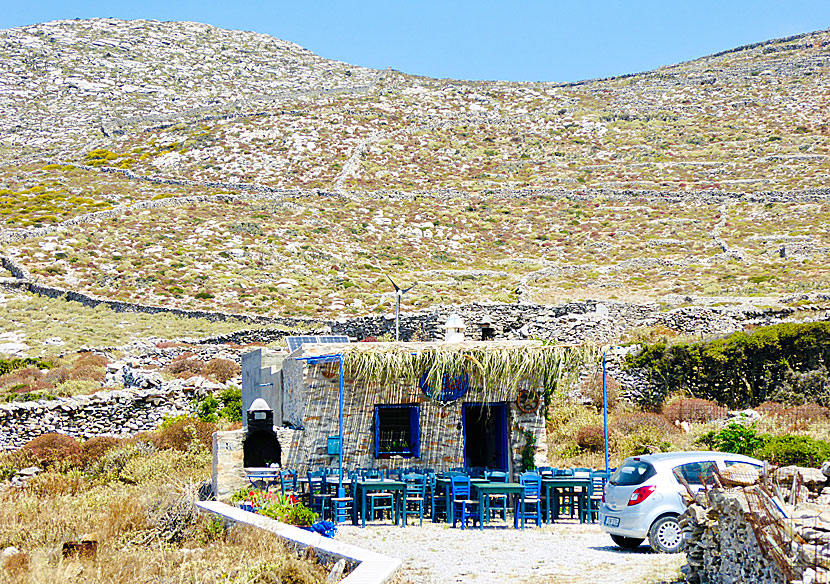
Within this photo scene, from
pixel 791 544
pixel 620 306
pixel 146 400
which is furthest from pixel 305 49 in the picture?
pixel 791 544

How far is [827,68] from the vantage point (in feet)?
314

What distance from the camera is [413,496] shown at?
48.0 feet

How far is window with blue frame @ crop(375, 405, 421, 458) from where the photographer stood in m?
15.4

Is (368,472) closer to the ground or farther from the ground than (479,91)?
closer to the ground

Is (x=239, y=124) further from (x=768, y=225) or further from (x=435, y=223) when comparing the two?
(x=768, y=225)

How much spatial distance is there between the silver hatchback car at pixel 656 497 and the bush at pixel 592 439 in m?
8.62

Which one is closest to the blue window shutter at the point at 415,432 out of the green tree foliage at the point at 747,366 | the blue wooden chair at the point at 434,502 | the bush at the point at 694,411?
the blue wooden chair at the point at 434,502

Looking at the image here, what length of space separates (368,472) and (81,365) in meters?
19.0

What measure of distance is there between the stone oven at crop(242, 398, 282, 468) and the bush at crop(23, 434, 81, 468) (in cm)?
528

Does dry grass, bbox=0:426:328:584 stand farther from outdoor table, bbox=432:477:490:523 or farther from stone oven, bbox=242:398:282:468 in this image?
outdoor table, bbox=432:477:490:523

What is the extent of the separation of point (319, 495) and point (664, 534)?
6.03m

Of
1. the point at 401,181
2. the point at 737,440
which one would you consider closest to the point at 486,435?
the point at 737,440

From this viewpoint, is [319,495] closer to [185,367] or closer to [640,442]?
[640,442]

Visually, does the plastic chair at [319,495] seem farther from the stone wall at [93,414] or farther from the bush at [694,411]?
the bush at [694,411]
